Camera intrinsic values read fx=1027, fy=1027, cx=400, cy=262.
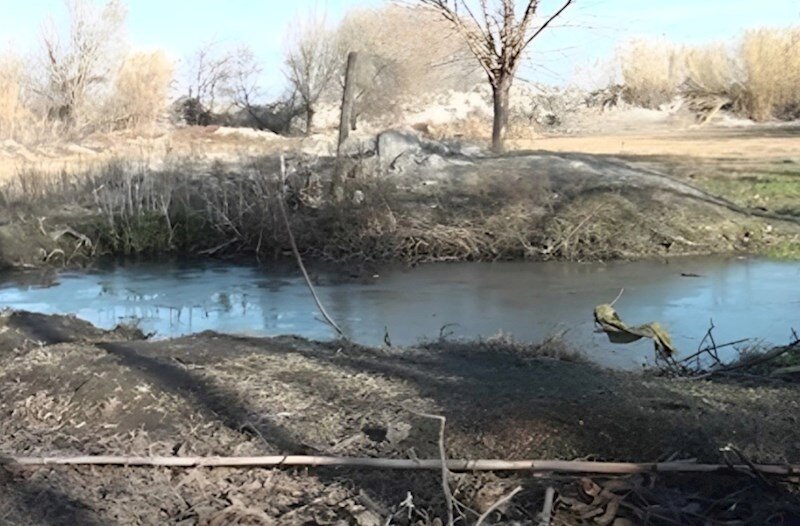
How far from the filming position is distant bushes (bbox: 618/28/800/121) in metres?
42.2

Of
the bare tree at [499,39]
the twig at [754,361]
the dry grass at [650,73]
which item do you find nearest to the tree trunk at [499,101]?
the bare tree at [499,39]

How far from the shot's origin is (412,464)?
4465 mm

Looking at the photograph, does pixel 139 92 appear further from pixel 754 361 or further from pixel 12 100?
pixel 754 361

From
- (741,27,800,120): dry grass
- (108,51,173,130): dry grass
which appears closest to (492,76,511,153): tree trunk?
Answer: (108,51,173,130): dry grass

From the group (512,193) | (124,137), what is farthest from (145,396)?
(124,137)

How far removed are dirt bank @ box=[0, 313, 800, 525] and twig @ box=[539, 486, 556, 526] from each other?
0.10 metres

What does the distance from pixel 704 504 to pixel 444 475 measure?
108cm

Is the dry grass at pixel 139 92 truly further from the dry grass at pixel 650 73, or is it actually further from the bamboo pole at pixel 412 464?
the bamboo pole at pixel 412 464

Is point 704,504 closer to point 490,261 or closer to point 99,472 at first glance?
point 99,472

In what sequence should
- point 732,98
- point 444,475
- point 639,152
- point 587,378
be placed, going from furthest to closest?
point 732,98 → point 639,152 → point 587,378 → point 444,475

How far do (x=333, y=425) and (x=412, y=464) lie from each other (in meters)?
0.82

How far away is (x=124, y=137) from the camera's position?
34.7 meters

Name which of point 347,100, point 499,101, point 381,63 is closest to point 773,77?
point 381,63

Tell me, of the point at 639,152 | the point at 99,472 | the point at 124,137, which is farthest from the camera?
the point at 124,137
